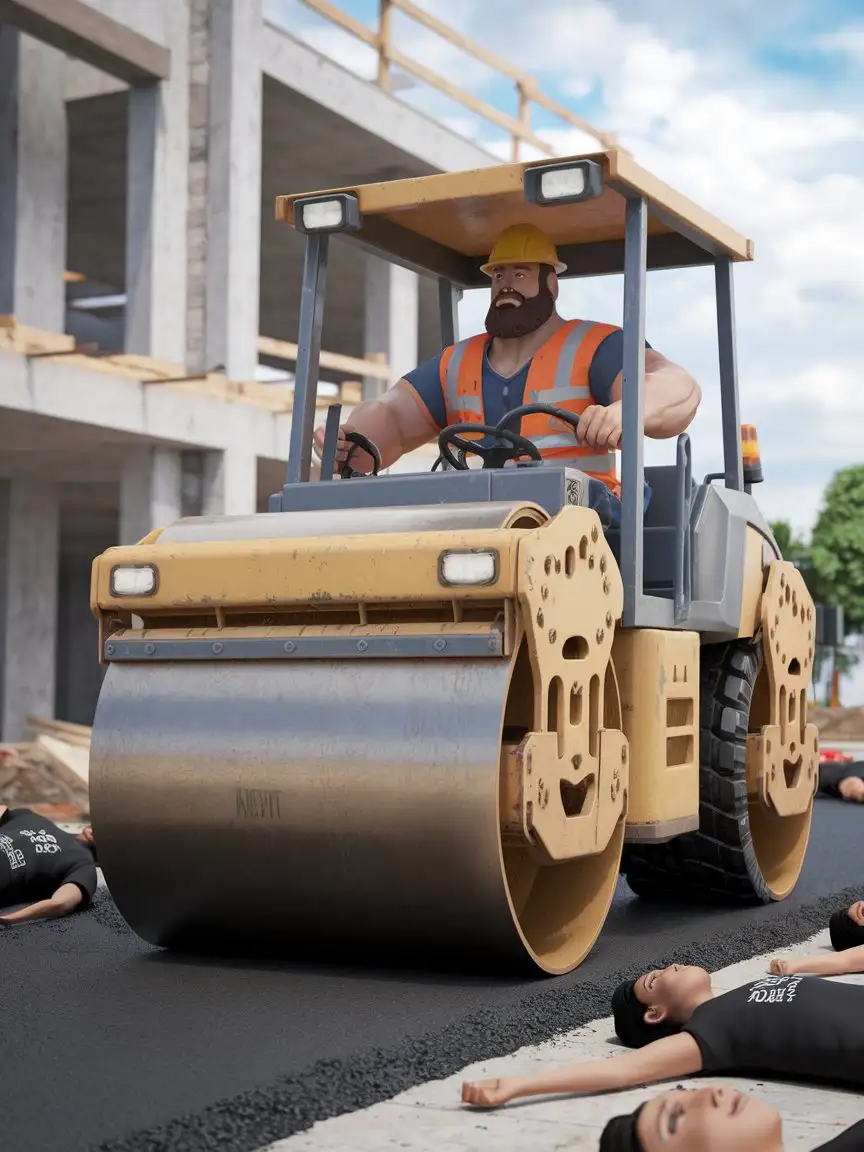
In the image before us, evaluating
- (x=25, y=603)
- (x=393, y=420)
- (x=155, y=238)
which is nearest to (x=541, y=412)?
(x=393, y=420)

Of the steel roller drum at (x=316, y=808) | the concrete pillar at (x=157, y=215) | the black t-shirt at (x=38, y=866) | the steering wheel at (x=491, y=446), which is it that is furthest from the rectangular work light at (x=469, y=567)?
the concrete pillar at (x=157, y=215)

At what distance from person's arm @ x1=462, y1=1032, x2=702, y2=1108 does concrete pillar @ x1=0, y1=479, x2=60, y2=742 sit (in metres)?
14.5

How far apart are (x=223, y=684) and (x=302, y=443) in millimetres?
1487

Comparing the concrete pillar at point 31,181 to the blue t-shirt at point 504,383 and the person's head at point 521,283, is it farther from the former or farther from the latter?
the person's head at point 521,283

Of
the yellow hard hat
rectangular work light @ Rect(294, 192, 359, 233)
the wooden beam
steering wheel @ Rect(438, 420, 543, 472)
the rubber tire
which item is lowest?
the rubber tire

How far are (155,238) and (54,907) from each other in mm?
10284

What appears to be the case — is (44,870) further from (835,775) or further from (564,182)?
(835,775)

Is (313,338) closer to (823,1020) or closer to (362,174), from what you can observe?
(823,1020)

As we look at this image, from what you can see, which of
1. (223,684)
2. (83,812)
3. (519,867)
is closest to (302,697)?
(223,684)

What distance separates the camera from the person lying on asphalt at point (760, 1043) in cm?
370

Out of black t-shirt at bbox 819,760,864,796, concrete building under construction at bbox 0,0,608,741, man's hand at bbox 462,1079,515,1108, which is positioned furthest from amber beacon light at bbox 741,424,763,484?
concrete building under construction at bbox 0,0,608,741

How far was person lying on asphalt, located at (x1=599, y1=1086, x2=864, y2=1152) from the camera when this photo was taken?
3002mm

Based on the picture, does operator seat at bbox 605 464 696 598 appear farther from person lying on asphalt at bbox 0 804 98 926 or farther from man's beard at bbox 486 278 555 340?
person lying on asphalt at bbox 0 804 98 926

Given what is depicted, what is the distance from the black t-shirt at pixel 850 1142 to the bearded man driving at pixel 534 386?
2798 millimetres
